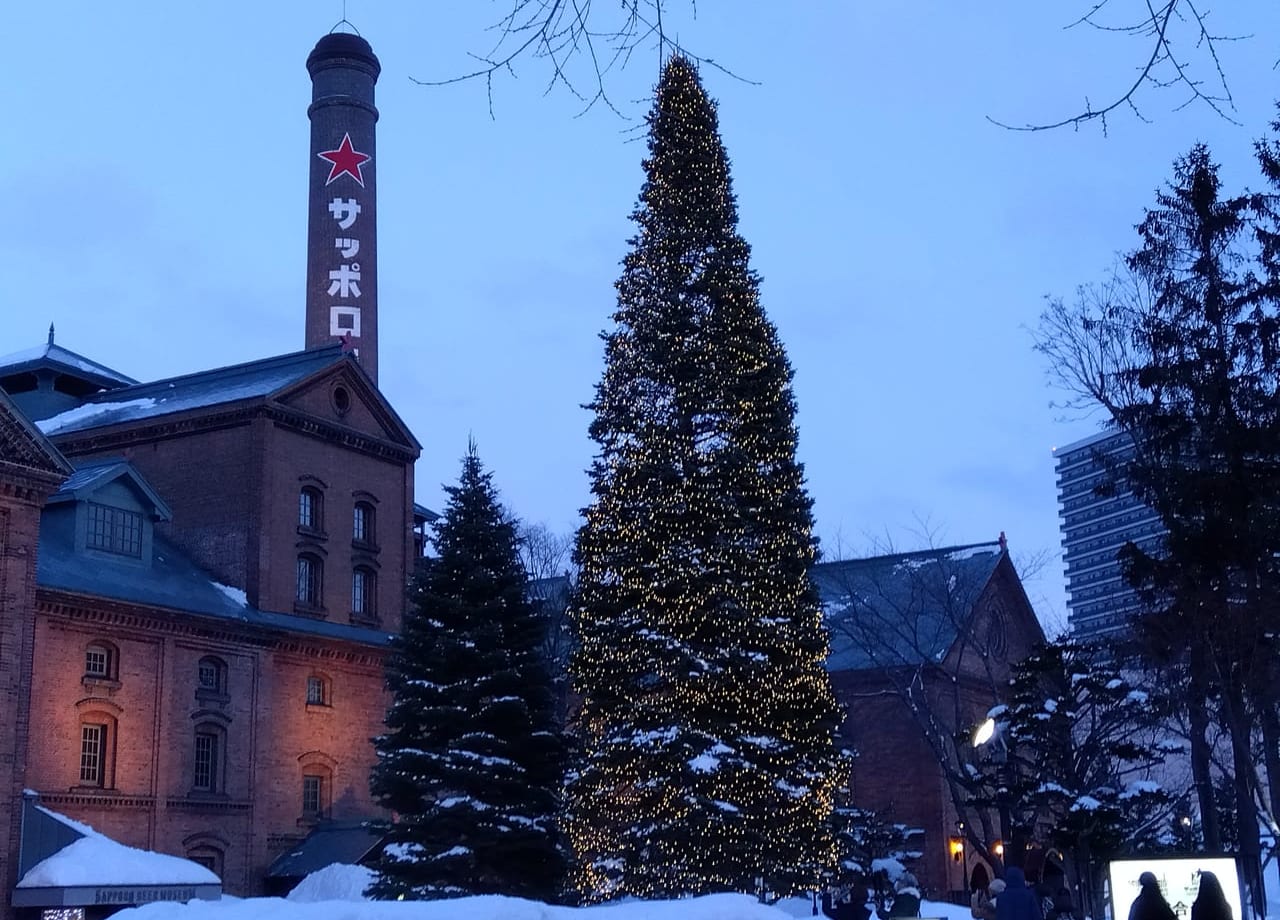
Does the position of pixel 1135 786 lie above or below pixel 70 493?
below

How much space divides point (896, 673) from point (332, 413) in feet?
59.8

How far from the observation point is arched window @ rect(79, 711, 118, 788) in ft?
110

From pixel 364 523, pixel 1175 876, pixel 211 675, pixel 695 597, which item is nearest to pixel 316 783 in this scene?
pixel 211 675

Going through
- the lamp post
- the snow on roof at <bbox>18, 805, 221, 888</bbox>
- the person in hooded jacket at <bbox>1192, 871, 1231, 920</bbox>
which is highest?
the lamp post

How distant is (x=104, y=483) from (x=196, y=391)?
650 cm

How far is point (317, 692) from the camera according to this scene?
130 ft

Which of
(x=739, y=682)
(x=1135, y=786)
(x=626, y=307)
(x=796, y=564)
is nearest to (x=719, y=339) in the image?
(x=626, y=307)

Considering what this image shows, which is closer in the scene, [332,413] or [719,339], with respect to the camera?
[719,339]

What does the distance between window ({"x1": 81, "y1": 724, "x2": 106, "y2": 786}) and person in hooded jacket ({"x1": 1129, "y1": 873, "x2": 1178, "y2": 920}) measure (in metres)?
26.6

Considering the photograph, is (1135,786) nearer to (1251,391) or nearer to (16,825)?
(1251,391)

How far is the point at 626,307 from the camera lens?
2912cm

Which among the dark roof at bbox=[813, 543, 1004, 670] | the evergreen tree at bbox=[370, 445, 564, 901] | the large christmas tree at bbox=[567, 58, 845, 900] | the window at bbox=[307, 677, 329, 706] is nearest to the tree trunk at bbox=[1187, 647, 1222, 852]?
the large christmas tree at bbox=[567, 58, 845, 900]

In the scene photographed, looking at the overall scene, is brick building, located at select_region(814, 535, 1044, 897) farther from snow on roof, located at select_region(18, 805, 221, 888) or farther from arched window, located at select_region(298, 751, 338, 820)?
snow on roof, located at select_region(18, 805, 221, 888)

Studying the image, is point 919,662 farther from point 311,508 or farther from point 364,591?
point 311,508
